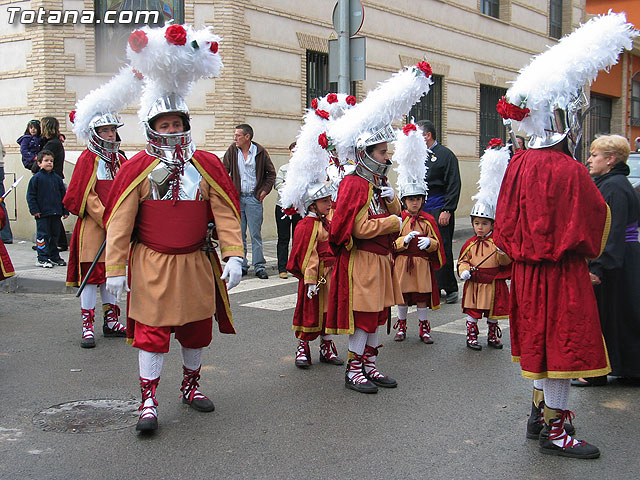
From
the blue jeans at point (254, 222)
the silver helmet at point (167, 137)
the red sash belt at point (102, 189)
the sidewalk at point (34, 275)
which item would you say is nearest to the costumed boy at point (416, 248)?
the silver helmet at point (167, 137)

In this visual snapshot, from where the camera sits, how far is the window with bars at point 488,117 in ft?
72.5

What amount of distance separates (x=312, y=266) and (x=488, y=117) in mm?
17623

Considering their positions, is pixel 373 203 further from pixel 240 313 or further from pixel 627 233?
pixel 240 313

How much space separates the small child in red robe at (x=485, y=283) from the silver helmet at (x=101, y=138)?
3.49 m

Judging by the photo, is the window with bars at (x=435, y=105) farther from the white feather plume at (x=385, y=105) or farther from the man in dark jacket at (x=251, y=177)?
the white feather plume at (x=385, y=105)

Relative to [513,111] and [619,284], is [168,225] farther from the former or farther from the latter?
[619,284]

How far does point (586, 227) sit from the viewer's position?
4113 millimetres

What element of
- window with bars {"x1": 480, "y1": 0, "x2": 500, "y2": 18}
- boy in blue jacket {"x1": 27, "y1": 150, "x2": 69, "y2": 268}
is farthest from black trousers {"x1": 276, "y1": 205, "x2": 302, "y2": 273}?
window with bars {"x1": 480, "y1": 0, "x2": 500, "y2": 18}

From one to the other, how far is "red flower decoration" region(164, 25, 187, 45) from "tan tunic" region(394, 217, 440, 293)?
3.09m

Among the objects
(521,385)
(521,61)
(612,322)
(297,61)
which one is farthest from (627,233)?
(521,61)

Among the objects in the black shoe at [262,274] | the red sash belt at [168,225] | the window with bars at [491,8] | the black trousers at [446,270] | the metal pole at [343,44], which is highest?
the window with bars at [491,8]

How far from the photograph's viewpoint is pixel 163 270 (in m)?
4.71

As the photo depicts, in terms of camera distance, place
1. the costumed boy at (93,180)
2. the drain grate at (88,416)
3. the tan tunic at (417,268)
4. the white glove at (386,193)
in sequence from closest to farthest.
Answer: the drain grate at (88,416)
the white glove at (386,193)
the costumed boy at (93,180)
the tan tunic at (417,268)

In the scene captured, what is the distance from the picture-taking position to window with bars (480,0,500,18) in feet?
72.1
